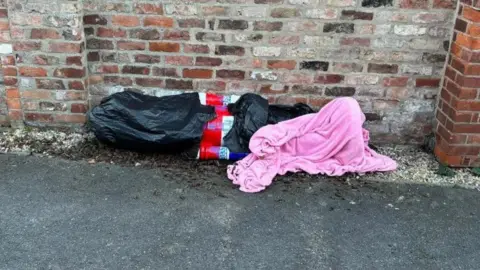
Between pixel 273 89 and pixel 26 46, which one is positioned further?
pixel 273 89

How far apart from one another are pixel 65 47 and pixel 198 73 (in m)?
1.01

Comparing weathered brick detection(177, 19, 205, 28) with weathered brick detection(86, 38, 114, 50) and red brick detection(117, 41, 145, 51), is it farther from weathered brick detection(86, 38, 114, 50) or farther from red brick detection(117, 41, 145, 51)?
weathered brick detection(86, 38, 114, 50)

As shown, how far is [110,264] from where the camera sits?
2594 mm

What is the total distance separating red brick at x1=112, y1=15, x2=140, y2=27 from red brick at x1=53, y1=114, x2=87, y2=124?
799 mm

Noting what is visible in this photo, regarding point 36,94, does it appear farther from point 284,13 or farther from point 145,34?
point 284,13

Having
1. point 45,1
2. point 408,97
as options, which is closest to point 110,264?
point 45,1

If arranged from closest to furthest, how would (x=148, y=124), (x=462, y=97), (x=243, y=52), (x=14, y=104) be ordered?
(x=462, y=97) < (x=148, y=124) < (x=243, y=52) < (x=14, y=104)

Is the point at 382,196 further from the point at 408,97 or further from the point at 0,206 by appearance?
the point at 0,206

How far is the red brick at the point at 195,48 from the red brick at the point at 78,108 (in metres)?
0.92

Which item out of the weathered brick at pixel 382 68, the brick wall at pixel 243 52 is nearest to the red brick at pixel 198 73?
the brick wall at pixel 243 52

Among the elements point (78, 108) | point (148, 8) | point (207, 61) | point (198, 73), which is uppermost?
point (148, 8)

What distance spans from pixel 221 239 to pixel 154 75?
164 cm

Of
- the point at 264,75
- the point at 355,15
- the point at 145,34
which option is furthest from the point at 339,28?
the point at 145,34

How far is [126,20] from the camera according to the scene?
3748mm
